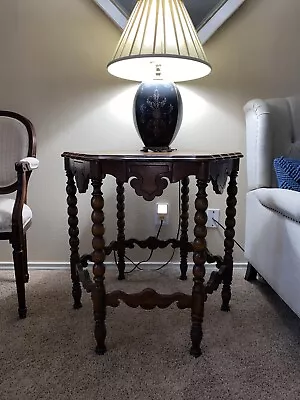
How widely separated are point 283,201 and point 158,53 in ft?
2.32

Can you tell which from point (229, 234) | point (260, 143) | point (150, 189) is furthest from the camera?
point (260, 143)

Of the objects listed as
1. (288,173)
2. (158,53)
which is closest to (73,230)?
(158,53)

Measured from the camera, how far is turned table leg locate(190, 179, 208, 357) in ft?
3.75

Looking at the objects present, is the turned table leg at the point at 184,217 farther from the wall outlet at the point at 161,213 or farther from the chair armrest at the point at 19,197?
the chair armrest at the point at 19,197

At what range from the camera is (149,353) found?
47.9 inches

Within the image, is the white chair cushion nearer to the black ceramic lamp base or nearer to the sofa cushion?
the black ceramic lamp base

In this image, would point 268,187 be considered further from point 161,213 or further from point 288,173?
point 161,213

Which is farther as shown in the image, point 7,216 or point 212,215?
point 212,215

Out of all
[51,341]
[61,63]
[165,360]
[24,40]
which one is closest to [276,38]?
[61,63]

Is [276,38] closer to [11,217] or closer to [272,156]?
[272,156]

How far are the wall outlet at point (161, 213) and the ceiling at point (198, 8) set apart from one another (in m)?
0.90

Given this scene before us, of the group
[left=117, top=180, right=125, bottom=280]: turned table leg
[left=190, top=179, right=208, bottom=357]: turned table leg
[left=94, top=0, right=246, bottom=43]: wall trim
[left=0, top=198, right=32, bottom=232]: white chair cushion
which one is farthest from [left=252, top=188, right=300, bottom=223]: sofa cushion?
[left=0, top=198, right=32, bottom=232]: white chair cushion

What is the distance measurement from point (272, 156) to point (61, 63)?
112 cm

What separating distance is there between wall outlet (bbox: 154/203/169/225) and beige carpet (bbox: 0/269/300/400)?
19.2 inches
